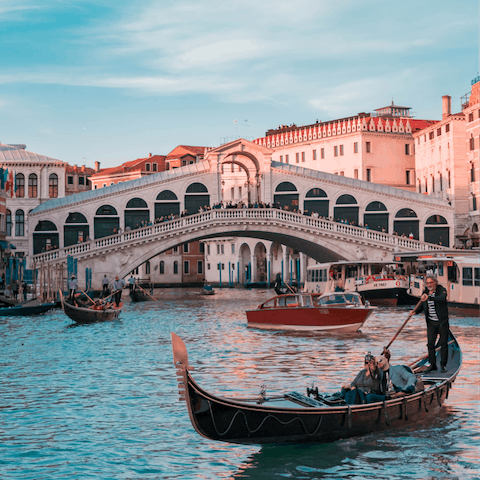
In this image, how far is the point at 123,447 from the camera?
361 inches

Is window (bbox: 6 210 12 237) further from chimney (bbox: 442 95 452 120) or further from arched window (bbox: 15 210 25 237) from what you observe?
chimney (bbox: 442 95 452 120)

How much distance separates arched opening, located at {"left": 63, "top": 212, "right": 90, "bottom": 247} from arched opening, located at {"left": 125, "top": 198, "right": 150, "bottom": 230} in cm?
226

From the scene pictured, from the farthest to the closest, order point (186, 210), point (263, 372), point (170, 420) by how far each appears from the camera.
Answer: point (186, 210), point (263, 372), point (170, 420)

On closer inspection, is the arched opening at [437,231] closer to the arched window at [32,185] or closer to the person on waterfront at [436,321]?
the arched window at [32,185]

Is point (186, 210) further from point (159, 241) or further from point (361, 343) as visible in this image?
point (361, 343)

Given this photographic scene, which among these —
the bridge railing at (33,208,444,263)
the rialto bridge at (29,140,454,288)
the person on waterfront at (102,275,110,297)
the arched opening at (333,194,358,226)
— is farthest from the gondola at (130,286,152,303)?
the arched opening at (333,194,358,226)

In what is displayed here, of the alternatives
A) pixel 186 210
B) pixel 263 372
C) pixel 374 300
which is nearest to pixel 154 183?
pixel 186 210

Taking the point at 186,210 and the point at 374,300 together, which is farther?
the point at 186,210

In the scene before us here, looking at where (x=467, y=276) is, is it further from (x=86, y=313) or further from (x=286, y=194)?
(x=286, y=194)

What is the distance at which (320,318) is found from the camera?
68.0ft

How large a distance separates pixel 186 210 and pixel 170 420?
33.3m

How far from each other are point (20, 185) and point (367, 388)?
45.9 metres

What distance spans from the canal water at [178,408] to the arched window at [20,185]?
3145cm

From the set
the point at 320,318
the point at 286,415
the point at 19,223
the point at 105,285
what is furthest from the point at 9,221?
the point at 286,415
